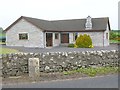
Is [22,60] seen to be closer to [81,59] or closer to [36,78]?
[36,78]

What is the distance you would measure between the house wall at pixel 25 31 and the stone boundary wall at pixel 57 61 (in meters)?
21.8

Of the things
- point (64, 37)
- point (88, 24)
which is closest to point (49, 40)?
point (64, 37)

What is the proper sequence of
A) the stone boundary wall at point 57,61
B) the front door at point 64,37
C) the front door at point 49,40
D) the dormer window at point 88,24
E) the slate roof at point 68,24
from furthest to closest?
the front door at point 64,37
the dormer window at point 88,24
the front door at point 49,40
the slate roof at point 68,24
the stone boundary wall at point 57,61

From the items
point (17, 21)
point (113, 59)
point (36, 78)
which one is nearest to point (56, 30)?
point (17, 21)

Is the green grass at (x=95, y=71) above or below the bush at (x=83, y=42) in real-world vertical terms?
below

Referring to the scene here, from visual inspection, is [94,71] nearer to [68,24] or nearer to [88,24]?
[88,24]

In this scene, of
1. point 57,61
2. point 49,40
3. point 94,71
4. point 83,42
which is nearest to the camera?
point 94,71

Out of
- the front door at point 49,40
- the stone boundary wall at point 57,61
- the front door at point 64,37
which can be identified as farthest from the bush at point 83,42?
the stone boundary wall at point 57,61

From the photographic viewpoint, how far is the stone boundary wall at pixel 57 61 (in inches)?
552

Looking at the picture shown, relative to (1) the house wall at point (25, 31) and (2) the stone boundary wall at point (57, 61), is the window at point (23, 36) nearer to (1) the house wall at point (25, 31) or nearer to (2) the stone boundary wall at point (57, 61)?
(1) the house wall at point (25, 31)

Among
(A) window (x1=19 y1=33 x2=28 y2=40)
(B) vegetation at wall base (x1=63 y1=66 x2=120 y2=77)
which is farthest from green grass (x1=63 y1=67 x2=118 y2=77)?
(A) window (x1=19 y1=33 x2=28 y2=40)

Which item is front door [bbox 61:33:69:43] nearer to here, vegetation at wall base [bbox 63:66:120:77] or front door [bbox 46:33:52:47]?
front door [bbox 46:33:52:47]

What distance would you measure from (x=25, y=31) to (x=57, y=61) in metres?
24.5

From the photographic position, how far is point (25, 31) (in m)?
38.6
